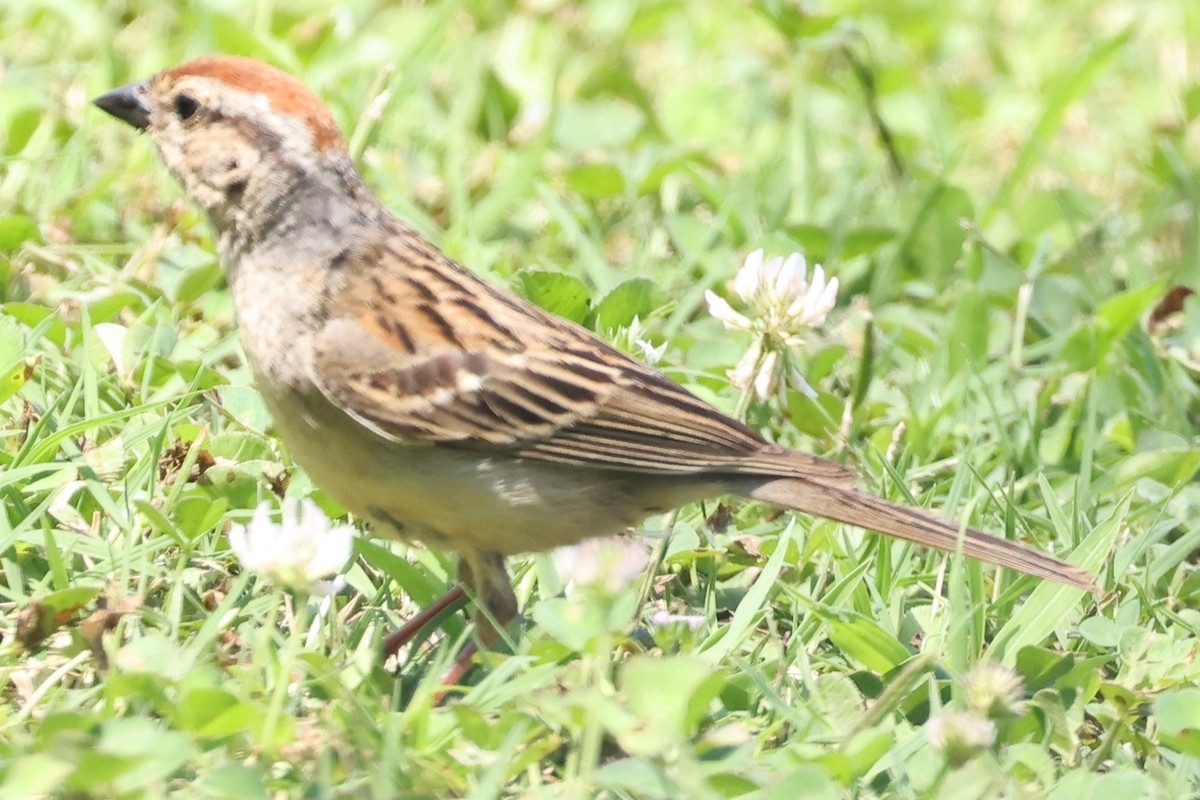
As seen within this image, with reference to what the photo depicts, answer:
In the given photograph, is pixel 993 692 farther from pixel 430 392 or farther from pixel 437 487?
pixel 430 392

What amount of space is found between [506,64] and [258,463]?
287 centimetres

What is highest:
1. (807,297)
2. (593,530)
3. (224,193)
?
(224,193)

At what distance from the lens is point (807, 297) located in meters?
3.66

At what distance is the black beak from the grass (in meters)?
0.49

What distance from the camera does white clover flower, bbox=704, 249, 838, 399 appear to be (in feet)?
12.0

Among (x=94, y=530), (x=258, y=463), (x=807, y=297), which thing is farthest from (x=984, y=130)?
(x=94, y=530)

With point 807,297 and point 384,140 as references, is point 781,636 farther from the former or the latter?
point 384,140

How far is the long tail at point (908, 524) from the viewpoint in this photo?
3.34 metres

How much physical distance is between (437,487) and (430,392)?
0.70 feet

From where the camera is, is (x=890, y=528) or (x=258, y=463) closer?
(x=890, y=528)

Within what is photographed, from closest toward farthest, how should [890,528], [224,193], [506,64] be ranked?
[890,528] → [224,193] → [506,64]

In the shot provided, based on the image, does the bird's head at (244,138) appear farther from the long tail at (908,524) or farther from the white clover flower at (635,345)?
the long tail at (908,524)

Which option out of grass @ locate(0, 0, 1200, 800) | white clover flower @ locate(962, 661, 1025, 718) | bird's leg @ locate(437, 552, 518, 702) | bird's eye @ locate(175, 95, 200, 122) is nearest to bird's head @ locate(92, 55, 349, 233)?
bird's eye @ locate(175, 95, 200, 122)

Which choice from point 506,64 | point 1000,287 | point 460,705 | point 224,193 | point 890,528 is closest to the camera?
point 460,705
